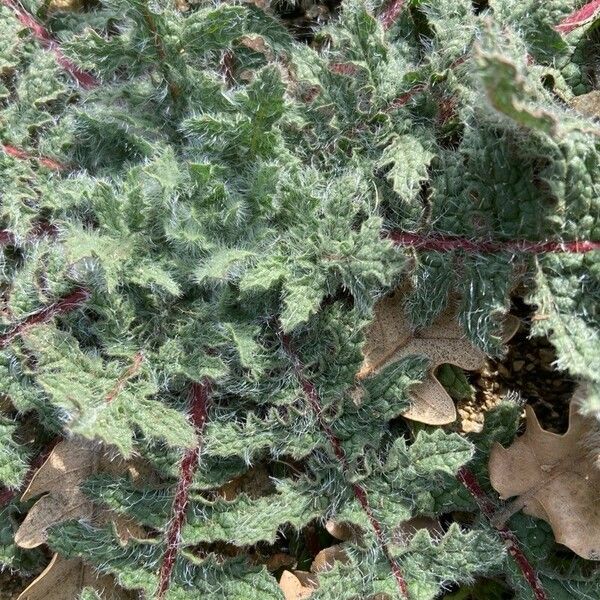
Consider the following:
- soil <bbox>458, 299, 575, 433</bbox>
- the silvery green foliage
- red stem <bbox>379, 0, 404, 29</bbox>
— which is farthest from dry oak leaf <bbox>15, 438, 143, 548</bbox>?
red stem <bbox>379, 0, 404, 29</bbox>

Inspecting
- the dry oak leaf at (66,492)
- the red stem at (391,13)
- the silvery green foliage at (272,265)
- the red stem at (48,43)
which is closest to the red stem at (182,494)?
the silvery green foliage at (272,265)

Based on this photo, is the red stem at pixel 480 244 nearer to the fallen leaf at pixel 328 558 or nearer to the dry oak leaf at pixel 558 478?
the dry oak leaf at pixel 558 478

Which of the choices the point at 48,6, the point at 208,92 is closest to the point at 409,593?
the point at 208,92

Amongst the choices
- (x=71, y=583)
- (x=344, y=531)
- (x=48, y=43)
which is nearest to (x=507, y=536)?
(x=344, y=531)

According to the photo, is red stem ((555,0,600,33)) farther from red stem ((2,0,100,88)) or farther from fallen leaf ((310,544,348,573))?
fallen leaf ((310,544,348,573))

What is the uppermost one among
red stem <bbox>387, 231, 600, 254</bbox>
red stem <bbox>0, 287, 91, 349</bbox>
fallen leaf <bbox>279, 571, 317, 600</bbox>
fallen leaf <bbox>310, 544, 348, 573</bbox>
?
red stem <bbox>387, 231, 600, 254</bbox>

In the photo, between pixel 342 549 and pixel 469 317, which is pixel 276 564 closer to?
pixel 342 549
